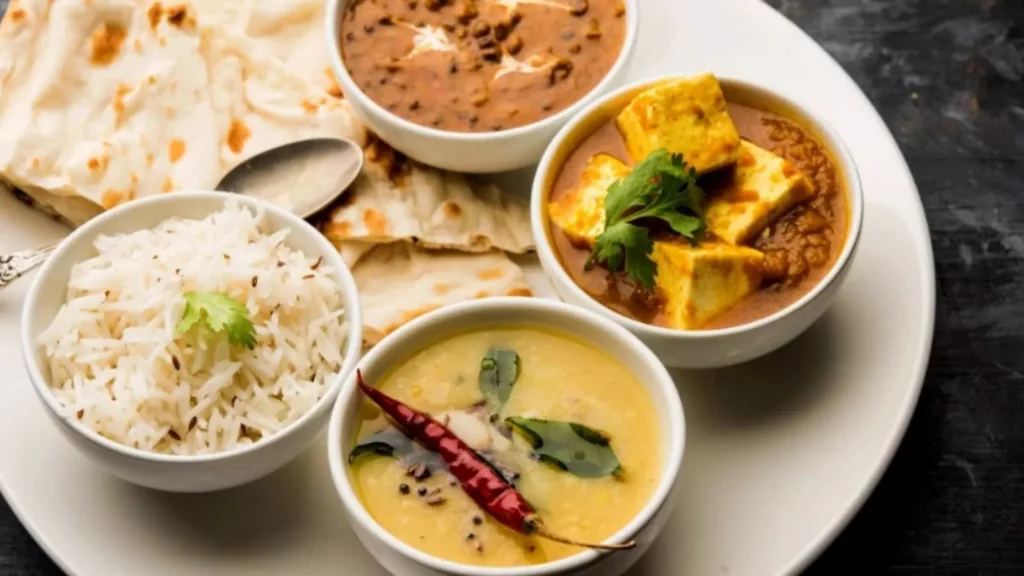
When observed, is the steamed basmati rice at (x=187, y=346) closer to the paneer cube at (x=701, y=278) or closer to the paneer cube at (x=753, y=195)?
the paneer cube at (x=701, y=278)

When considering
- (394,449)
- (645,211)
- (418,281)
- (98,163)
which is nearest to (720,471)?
(645,211)

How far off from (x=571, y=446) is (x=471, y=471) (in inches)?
7.8

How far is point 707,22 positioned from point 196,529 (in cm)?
196

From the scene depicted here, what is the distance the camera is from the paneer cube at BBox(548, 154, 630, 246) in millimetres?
2744

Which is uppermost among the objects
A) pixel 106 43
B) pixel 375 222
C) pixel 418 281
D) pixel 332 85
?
pixel 106 43

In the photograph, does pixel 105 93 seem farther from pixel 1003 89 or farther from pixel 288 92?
pixel 1003 89

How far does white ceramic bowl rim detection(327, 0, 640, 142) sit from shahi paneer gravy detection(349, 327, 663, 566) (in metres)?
0.64

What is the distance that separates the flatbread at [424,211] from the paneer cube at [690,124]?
44 centimetres

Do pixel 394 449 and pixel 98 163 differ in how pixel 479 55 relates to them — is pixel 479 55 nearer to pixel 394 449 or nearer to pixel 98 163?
pixel 98 163

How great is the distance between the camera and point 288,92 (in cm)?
321

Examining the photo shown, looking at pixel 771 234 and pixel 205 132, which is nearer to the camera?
pixel 771 234

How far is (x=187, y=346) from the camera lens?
8.14ft

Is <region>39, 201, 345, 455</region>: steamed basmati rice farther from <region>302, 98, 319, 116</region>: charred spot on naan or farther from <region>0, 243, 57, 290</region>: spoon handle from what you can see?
<region>302, 98, 319, 116</region>: charred spot on naan

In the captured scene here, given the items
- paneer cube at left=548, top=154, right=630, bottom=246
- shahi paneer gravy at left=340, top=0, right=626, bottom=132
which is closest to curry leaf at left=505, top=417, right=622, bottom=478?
paneer cube at left=548, top=154, right=630, bottom=246
